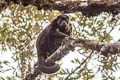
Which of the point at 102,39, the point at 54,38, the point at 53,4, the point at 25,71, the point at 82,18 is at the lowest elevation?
the point at 25,71

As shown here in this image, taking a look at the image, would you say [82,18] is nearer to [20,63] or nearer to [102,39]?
[102,39]

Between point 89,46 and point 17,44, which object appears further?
point 17,44

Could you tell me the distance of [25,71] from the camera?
486cm

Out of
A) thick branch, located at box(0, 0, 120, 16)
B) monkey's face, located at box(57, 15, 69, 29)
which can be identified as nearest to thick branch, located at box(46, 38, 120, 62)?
thick branch, located at box(0, 0, 120, 16)

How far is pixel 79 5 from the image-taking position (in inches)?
107

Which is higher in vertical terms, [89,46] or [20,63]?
[89,46]

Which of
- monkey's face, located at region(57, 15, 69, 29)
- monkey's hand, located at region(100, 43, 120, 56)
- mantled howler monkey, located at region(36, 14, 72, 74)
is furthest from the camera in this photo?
monkey's face, located at region(57, 15, 69, 29)

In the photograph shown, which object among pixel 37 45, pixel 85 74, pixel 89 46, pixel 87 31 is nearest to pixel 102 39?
pixel 87 31

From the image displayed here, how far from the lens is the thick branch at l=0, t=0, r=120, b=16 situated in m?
2.54

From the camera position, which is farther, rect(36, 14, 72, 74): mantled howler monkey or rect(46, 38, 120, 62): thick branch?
rect(36, 14, 72, 74): mantled howler monkey

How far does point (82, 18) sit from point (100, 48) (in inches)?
76.1

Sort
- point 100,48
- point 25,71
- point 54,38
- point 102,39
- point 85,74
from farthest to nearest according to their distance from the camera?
1. point 54,38
2. point 25,71
3. point 85,74
4. point 102,39
5. point 100,48

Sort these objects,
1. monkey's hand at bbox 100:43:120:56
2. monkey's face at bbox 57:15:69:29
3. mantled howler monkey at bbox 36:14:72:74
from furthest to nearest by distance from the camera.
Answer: monkey's face at bbox 57:15:69:29
mantled howler monkey at bbox 36:14:72:74
monkey's hand at bbox 100:43:120:56

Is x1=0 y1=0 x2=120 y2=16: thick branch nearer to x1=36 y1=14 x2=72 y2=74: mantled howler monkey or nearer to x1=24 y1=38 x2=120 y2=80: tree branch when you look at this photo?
x1=24 y1=38 x2=120 y2=80: tree branch
